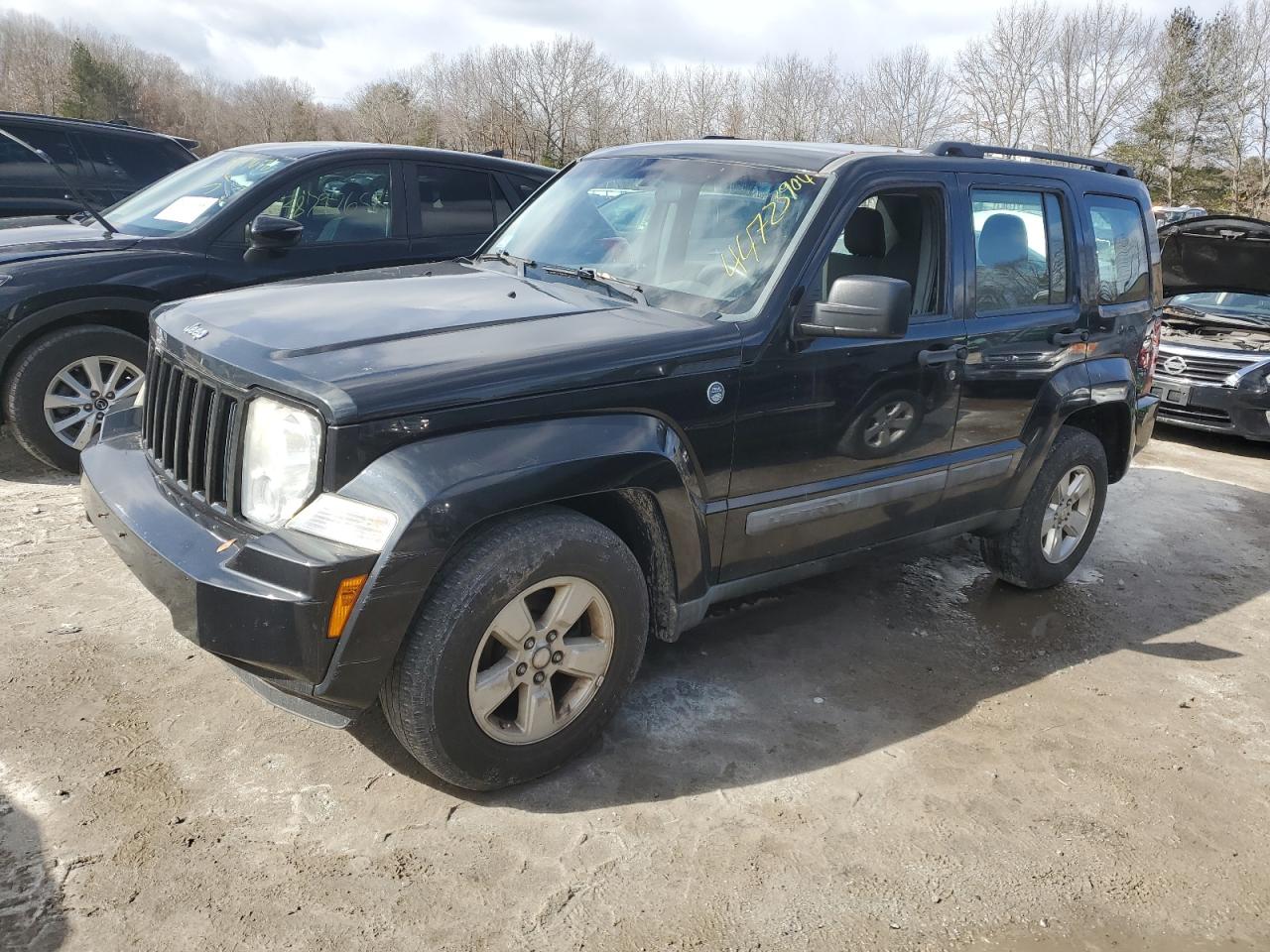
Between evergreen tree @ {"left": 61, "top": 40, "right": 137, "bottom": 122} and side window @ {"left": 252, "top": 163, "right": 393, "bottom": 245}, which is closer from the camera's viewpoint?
side window @ {"left": 252, "top": 163, "right": 393, "bottom": 245}

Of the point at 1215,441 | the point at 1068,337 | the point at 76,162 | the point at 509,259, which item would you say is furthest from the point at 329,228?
the point at 1215,441

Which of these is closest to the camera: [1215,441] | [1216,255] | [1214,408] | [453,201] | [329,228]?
[329,228]

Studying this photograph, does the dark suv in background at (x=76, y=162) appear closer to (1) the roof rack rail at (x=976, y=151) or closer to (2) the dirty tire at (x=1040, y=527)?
(1) the roof rack rail at (x=976, y=151)

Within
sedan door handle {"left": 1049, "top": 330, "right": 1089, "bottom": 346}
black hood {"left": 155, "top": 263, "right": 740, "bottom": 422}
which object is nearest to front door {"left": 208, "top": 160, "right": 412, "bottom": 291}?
black hood {"left": 155, "top": 263, "right": 740, "bottom": 422}

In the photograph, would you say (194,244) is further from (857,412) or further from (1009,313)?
(1009,313)

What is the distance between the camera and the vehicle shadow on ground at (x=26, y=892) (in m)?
2.24

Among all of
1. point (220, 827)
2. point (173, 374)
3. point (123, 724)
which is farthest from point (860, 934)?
point (173, 374)

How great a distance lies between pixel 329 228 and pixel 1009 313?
12.5 feet

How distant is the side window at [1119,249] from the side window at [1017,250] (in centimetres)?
33

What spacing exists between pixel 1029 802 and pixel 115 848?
2.71m

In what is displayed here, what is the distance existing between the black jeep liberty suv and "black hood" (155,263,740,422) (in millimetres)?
13

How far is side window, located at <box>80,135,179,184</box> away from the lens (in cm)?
779

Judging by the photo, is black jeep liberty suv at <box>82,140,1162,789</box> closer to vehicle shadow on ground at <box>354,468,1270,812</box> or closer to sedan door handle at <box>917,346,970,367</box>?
sedan door handle at <box>917,346,970,367</box>

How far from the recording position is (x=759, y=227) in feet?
11.2
